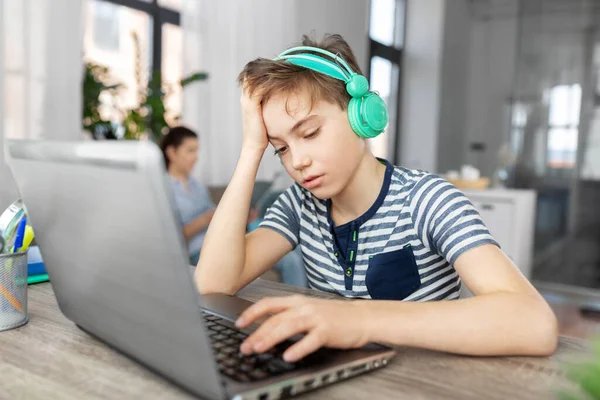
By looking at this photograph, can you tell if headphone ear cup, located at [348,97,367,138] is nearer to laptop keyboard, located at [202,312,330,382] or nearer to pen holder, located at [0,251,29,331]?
laptop keyboard, located at [202,312,330,382]

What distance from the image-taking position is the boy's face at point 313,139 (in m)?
0.94

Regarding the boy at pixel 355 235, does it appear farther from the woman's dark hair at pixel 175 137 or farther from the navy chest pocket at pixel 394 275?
the woman's dark hair at pixel 175 137

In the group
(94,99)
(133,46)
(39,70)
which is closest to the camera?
(39,70)

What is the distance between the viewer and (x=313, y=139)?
94 centimetres

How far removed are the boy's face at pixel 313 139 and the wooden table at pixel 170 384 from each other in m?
0.36

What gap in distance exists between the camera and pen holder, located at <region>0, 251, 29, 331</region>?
75cm

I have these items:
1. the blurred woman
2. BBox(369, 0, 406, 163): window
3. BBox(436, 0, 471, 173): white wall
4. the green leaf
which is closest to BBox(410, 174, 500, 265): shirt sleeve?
the blurred woman

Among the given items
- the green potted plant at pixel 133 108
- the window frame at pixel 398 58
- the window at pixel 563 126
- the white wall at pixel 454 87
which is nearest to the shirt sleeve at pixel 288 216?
the green potted plant at pixel 133 108

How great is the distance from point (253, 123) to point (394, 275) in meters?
0.39

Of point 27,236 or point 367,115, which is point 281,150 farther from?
point 27,236

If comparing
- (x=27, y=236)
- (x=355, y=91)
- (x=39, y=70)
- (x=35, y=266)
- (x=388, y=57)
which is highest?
(x=388, y=57)

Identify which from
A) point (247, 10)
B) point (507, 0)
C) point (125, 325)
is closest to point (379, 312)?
point (125, 325)

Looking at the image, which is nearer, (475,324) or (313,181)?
(475,324)

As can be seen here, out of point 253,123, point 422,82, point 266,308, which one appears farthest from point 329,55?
point 422,82
